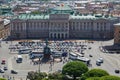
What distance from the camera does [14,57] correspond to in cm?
9756

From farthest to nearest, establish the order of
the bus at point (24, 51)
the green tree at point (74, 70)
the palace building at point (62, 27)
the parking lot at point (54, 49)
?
the palace building at point (62, 27)
the bus at point (24, 51)
the parking lot at point (54, 49)
the green tree at point (74, 70)

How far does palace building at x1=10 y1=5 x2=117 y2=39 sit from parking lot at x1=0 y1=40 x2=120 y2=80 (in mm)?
8930

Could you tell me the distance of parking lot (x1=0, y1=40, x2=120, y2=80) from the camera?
8471cm

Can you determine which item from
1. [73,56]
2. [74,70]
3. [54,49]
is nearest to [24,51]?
[54,49]

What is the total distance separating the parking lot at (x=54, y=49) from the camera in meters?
84.7

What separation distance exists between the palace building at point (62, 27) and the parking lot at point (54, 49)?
29.3 feet

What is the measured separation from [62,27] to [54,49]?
85.3 feet

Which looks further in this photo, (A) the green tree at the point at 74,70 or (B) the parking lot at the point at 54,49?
(B) the parking lot at the point at 54,49

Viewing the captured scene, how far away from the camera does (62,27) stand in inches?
5197

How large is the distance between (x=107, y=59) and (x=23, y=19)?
4386 cm

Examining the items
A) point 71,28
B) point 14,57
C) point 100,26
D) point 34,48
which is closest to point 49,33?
point 71,28

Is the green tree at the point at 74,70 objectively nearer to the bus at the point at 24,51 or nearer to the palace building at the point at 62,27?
the bus at the point at 24,51

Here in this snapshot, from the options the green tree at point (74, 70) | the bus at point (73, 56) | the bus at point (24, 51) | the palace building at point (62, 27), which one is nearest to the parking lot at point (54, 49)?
the bus at point (24, 51)

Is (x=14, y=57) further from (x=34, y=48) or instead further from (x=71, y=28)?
(x=71, y=28)
